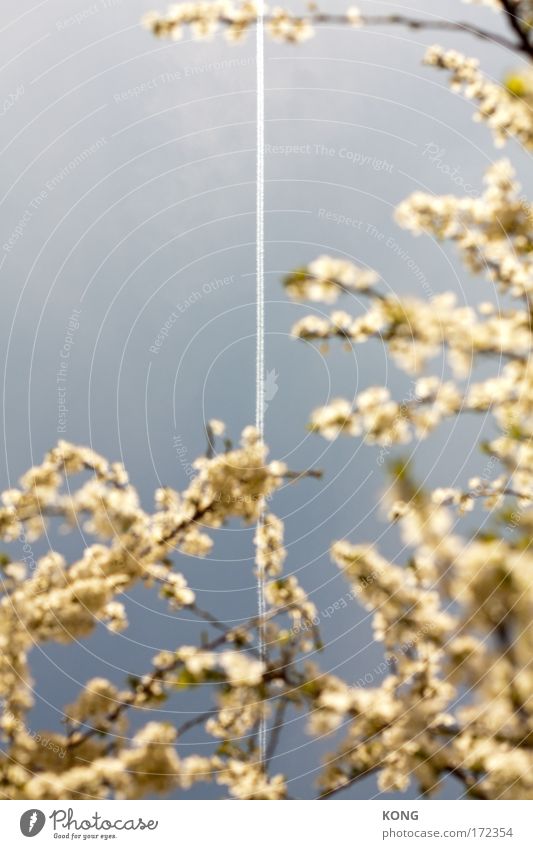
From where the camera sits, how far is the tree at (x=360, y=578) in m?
3.29

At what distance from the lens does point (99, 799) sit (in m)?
3.54

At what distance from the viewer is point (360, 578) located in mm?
3797
